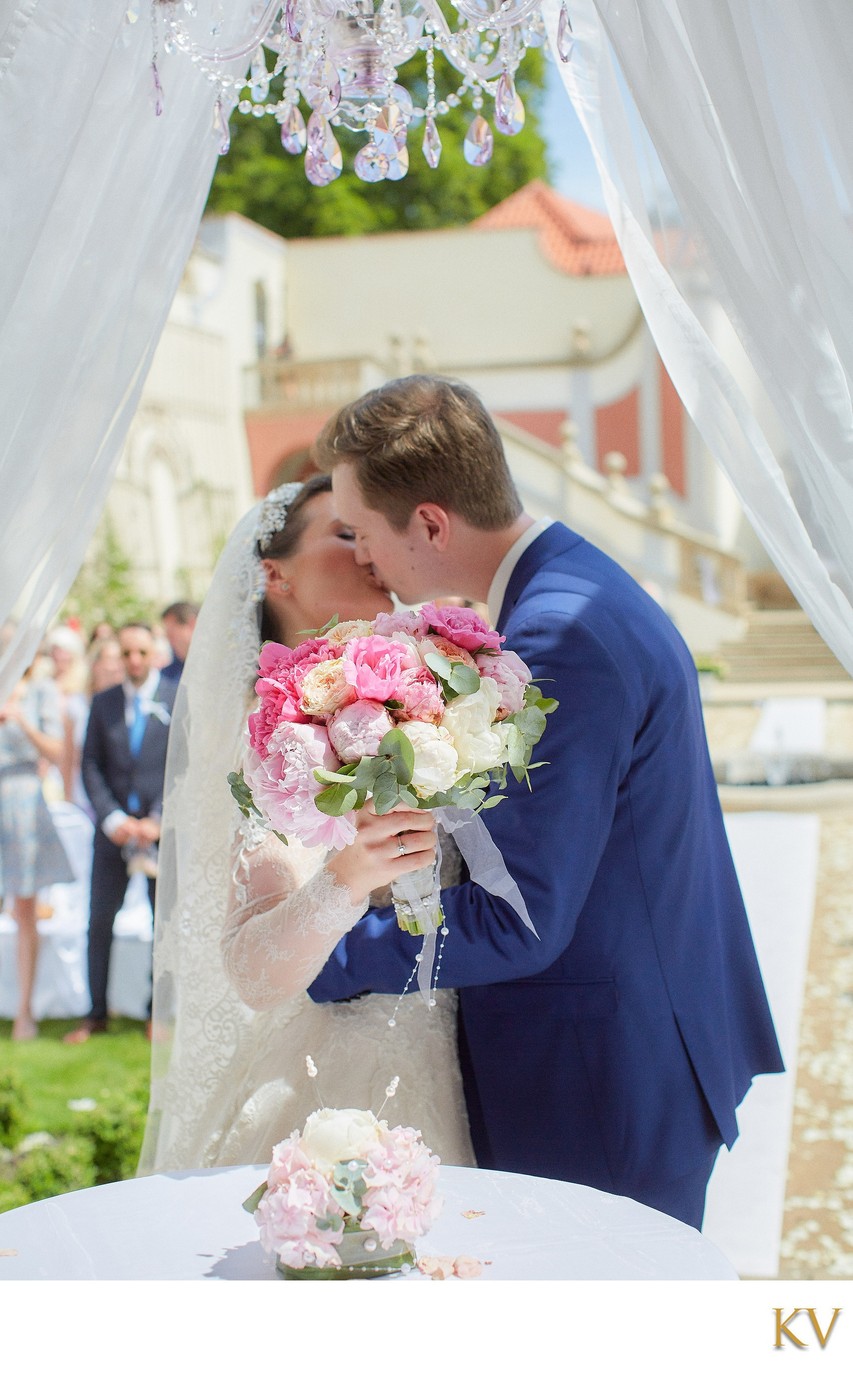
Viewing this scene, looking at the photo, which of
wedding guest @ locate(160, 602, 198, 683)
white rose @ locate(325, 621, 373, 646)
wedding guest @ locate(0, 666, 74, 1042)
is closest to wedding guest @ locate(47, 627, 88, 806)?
wedding guest @ locate(0, 666, 74, 1042)

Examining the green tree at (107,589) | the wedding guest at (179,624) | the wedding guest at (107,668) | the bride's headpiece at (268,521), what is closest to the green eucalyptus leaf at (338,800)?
the bride's headpiece at (268,521)

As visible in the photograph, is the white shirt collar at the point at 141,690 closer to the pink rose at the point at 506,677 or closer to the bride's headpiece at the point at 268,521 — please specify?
the bride's headpiece at the point at 268,521

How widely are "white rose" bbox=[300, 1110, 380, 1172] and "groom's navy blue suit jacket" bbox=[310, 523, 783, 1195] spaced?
1.31 ft

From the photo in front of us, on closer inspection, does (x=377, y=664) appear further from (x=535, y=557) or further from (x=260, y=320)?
(x=260, y=320)

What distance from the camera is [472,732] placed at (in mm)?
1784

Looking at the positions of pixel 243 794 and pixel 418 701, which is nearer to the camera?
pixel 418 701

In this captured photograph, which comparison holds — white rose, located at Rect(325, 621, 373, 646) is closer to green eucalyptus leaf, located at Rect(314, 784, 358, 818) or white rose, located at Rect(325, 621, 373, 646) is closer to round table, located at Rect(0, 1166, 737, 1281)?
green eucalyptus leaf, located at Rect(314, 784, 358, 818)

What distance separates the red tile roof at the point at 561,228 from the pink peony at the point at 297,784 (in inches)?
934

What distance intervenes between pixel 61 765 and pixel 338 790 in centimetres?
547

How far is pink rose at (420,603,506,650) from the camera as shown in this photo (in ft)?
6.06

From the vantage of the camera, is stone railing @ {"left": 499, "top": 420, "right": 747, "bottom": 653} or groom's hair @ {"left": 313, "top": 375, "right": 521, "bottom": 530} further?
stone railing @ {"left": 499, "top": 420, "right": 747, "bottom": 653}

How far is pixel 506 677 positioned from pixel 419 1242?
78 centimetres

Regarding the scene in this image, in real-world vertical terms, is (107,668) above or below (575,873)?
above

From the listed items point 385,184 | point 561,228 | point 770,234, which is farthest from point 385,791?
point 385,184
